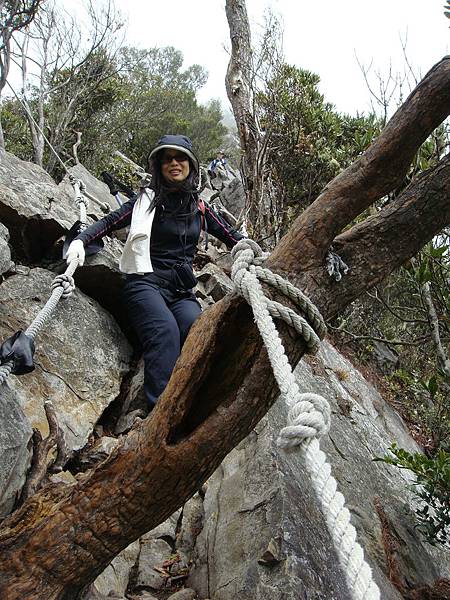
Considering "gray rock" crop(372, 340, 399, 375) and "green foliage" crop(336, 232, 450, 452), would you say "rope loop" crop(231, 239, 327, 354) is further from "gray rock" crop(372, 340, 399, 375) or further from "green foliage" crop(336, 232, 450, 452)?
"gray rock" crop(372, 340, 399, 375)

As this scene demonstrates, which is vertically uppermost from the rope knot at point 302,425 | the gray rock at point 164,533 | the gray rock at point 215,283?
the gray rock at point 215,283

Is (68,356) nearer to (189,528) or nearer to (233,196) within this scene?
(189,528)

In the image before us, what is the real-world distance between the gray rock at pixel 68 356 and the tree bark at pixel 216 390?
149 cm

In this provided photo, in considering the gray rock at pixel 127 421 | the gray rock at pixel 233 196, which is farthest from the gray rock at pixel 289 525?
the gray rock at pixel 233 196

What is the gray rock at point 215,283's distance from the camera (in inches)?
237

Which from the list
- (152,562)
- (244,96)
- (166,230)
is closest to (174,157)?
(166,230)

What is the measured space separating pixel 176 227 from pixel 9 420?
6.71ft

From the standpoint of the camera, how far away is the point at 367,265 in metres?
2.16

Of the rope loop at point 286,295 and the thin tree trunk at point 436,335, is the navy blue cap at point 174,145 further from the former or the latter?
the thin tree trunk at point 436,335

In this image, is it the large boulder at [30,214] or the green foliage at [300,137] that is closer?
the large boulder at [30,214]

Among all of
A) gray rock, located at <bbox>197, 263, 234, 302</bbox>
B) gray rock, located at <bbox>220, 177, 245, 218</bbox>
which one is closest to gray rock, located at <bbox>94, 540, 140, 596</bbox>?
gray rock, located at <bbox>197, 263, 234, 302</bbox>

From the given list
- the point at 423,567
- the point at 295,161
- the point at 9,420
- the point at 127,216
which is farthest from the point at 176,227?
the point at 295,161

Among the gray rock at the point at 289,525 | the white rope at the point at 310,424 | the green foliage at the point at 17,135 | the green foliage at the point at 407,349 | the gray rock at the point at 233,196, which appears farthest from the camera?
the gray rock at the point at 233,196

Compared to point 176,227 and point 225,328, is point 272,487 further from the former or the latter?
point 176,227
